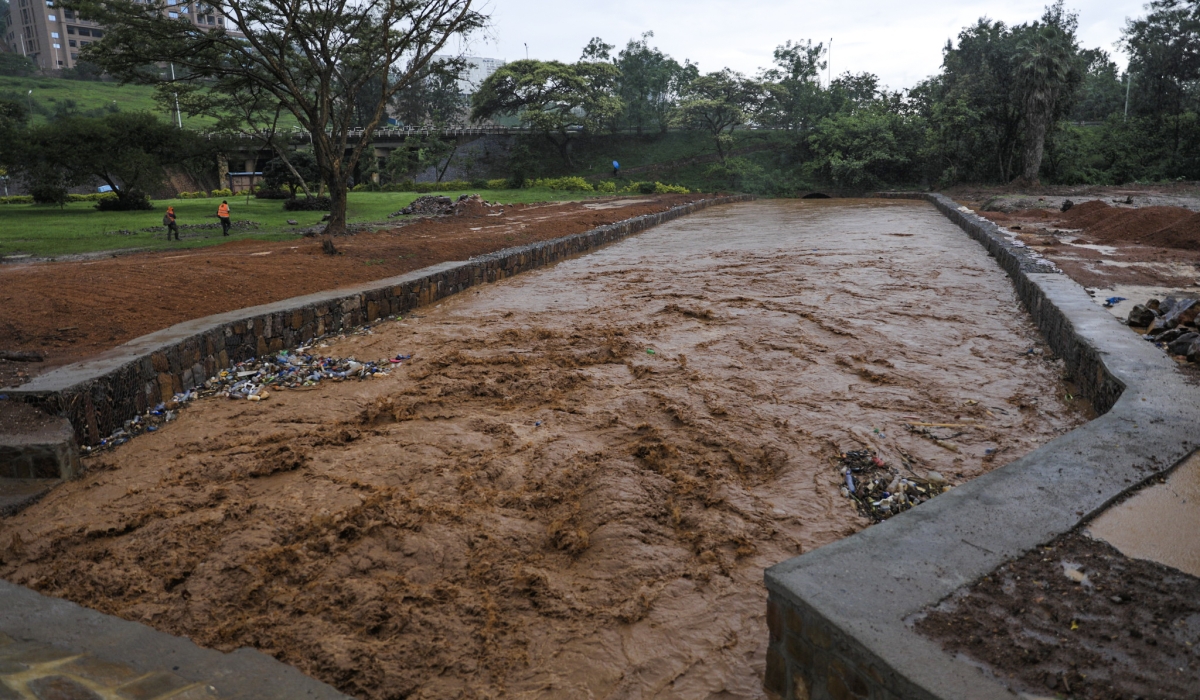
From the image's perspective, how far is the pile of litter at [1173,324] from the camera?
5.27 m

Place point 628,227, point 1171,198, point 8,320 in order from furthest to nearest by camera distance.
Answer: point 1171,198 < point 628,227 < point 8,320

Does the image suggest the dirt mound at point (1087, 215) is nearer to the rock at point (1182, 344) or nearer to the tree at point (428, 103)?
the rock at point (1182, 344)

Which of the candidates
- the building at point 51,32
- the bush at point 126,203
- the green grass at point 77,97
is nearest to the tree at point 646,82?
the green grass at point 77,97

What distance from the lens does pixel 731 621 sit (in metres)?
2.92

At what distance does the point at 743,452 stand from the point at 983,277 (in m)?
8.03

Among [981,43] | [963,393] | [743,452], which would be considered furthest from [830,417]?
[981,43]

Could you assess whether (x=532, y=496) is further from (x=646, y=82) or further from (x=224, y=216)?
(x=646, y=82)

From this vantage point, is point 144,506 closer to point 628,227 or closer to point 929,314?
point 929,314

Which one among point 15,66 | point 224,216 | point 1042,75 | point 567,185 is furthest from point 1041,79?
point 15,66

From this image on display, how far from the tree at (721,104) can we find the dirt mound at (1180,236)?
91.9 ft

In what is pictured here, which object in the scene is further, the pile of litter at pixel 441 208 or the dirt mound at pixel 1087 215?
the pile of litter at pixel 441 208

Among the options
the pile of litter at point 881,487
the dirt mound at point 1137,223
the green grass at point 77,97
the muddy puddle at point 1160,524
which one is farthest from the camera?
the green grass at point 77,97

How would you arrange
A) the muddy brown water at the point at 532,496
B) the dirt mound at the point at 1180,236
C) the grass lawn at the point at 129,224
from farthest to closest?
the grass lawn at the point at 129,224 → the dirt mound at the point at 1180,236 → the muddy brown water at the point at 532,496

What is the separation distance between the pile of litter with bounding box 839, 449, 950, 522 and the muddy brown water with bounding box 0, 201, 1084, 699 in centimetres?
10
